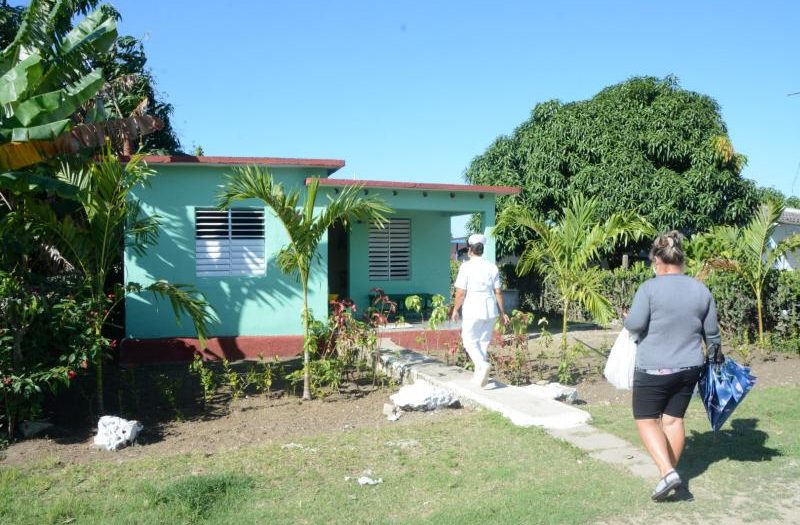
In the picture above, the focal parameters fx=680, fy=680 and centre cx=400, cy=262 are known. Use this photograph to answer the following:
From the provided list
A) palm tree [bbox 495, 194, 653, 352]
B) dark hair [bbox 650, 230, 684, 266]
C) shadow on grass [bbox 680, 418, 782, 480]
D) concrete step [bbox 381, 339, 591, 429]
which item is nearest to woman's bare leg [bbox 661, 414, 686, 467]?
shadow on grass [bbox 680, 418, 782, 480]

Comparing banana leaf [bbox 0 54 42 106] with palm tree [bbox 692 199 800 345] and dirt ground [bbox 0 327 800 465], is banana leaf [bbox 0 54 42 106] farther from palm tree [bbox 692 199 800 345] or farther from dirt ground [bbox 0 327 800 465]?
palm tree [bbox 692 199 800 345]

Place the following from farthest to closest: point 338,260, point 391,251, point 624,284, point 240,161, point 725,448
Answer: point 624,284, point 338,260, point 391,251, point 240,161, point 725,448

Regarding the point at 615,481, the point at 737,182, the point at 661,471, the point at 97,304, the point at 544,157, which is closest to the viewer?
the point at 661,471

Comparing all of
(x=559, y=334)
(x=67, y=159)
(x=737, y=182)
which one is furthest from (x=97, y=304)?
A: (x=737, y=182)

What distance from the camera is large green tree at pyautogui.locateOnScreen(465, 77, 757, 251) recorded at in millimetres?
17250

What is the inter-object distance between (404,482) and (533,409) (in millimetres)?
2027

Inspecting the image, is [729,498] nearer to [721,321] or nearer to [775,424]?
[775,424]

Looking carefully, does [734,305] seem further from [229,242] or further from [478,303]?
[229,242]

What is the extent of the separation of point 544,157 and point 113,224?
541 inches

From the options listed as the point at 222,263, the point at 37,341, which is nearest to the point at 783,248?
the point at 222,263

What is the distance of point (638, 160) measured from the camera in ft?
57.8

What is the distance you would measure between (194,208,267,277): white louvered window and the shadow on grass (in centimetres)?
718

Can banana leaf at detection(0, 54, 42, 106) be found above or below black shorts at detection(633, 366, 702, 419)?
above

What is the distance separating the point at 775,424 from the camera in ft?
21.7
